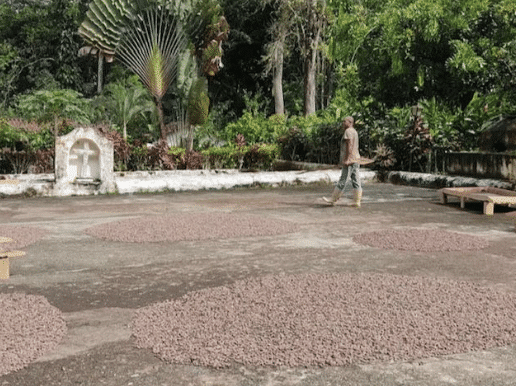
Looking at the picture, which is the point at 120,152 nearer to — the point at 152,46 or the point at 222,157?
the point at 222,157

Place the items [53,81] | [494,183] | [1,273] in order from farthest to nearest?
1. [53,81]
2. [494,183]
3. [1,273]

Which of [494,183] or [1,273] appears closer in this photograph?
[1,273]

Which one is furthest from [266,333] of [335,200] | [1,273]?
[335,200]

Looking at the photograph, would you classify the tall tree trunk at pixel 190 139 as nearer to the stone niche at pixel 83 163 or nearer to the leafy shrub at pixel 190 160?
the leafy shrub at pixel 190 160

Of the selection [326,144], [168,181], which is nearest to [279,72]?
[326,144]

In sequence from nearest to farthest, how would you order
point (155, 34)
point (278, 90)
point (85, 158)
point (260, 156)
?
1. point (85, 158)
2. point (260, 156)
3. point (155, 34)
4. point (278, 90)

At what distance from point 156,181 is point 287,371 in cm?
1056

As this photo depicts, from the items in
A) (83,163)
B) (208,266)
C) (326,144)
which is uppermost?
(326,144)

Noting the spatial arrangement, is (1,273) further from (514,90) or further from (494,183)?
(514,90)

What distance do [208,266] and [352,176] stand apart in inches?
215

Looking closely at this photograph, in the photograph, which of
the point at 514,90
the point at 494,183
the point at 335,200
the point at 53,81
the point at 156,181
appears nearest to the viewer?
the point at 335,200

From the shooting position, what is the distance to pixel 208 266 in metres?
5.79

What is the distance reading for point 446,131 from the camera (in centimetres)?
1542

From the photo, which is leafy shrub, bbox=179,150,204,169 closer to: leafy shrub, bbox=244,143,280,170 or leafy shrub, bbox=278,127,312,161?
leafy shrub, bbox=244,143,280,170
